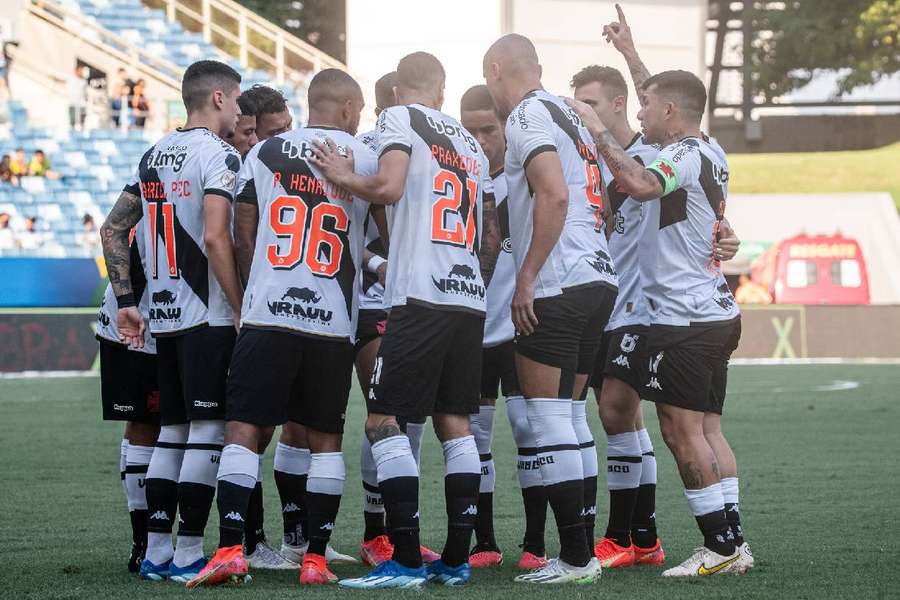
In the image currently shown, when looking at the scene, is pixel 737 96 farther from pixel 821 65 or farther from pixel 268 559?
pixel 268 559

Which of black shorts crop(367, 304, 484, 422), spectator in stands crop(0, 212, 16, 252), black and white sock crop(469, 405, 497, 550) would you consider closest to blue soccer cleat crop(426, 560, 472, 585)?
black shorts crop(367, 304, 484, 422)

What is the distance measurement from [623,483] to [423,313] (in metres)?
1.57

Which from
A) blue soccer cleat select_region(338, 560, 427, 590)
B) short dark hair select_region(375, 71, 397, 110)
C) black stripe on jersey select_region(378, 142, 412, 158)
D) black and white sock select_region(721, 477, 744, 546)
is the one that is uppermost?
short dark hair select_region(375, 71, 397, 110)

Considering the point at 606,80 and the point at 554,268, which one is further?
the point at 606,80

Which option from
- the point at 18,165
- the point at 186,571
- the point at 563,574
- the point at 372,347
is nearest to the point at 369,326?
the point at 372,347

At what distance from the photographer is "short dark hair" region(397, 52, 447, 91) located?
5938 millimetres

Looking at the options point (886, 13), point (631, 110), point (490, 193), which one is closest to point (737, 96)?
point (886, 13)

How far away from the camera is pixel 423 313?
18.7 feet

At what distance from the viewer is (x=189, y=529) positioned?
5.86 meters

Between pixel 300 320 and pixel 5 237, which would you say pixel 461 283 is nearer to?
pixel 300 320

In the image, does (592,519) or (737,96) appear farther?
(737,96)

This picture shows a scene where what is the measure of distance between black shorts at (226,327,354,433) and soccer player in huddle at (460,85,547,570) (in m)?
1.04

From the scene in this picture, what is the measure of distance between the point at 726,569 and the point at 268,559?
2.15 meters

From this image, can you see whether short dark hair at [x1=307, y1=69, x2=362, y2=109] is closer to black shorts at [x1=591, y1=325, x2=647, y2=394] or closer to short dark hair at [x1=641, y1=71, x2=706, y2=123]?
short dark hair at [x1=641, y1=71, x2=706, y2=123]
